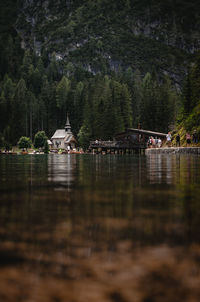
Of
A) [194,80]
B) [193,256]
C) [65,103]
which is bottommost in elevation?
[193,256]

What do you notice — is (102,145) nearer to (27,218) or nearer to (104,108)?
(104,108)

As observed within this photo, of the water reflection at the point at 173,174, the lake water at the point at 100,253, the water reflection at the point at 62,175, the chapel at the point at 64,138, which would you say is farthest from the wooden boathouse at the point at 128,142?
the lake water at the point at 100,253

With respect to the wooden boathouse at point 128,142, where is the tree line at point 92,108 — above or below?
above

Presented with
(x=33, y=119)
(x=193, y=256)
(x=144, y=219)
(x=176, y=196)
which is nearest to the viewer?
(x=193, y=256)

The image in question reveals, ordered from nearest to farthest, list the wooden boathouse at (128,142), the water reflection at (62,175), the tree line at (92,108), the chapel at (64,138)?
the water reflection at (62,175) < the wooden boathouse at (128,142) < the tree line at (92,108) < the chapel at (64,138)

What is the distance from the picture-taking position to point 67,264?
216cm

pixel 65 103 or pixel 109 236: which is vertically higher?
pixel 65 103

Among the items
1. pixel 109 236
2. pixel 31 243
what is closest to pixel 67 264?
pixel 31 243

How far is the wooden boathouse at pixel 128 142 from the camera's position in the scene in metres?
80.8

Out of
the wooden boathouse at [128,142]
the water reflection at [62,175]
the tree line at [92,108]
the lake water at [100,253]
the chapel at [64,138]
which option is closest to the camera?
the lake water at [100,253]

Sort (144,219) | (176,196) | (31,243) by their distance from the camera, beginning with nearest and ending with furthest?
(31,243) < (144,219) < (176,196)

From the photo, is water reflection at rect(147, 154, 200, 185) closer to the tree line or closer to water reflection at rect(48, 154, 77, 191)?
water reflection at rect(48, 154, 77, 191)

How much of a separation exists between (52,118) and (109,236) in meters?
163

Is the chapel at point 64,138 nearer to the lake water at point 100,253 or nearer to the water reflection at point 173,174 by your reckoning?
the water reflection at point 173,174
